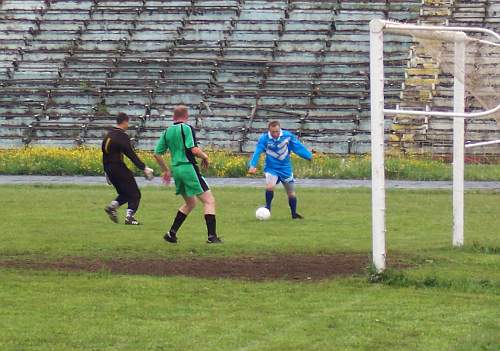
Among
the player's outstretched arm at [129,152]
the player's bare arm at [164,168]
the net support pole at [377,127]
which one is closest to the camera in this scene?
Result: the net support pole at [377,127]

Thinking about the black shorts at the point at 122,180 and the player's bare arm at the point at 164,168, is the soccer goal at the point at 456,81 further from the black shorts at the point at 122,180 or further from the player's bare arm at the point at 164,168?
the black shorts at the point at 122,180

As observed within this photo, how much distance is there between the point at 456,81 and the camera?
1530 centimetres

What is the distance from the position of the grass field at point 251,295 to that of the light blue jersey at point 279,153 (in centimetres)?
166

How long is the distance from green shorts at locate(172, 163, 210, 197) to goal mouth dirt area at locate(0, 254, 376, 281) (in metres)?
1.77

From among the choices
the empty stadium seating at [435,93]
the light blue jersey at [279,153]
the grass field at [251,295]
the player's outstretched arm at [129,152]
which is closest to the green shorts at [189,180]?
the grass field at [251,295]

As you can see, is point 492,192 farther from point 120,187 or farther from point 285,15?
point 285,15

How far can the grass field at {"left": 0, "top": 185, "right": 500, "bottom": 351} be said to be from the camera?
9.42 meters

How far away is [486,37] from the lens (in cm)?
1512

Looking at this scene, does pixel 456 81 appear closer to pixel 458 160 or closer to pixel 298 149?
pixel 458 160

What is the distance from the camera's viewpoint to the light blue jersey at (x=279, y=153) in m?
22.1

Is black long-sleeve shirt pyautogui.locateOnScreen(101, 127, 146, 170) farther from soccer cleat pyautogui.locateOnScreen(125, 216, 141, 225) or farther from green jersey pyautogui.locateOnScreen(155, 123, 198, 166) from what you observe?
green jersey pyautogui.locateOnScreen(155, 123, 198, 166)

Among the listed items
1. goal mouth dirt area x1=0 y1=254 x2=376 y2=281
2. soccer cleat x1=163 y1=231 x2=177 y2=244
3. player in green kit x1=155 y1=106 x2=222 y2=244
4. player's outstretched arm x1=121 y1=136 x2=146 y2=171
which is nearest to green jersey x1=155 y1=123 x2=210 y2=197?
player in green kit x1=155 y1=106 x2=222 y2=244

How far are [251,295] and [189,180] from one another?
16.0ft

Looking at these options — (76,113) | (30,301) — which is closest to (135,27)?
(76,113)
